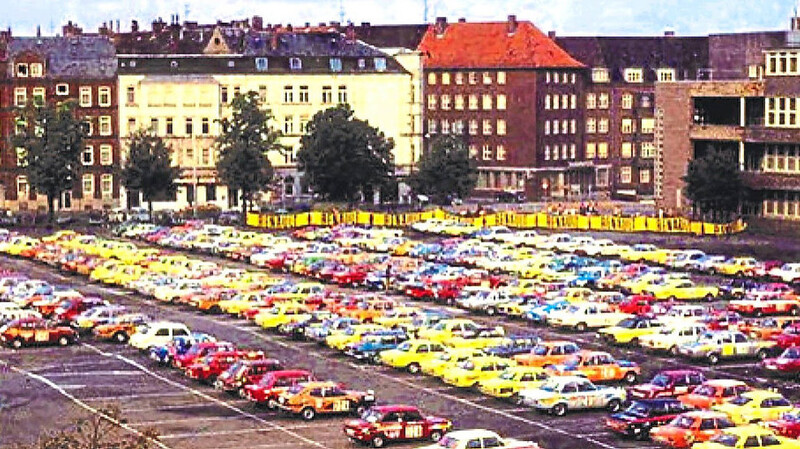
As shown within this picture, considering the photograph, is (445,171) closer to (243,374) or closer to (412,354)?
(412,354)

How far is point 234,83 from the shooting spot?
6009 inches

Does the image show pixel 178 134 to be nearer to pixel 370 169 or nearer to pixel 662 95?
pixel 370 169

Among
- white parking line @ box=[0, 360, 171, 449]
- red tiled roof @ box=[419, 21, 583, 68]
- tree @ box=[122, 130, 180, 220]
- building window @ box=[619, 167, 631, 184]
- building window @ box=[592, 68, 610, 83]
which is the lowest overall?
white parking line @ box=[0, 360, 171, 449]

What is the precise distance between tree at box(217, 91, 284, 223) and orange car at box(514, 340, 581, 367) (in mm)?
67726

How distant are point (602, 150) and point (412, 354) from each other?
108856 mm

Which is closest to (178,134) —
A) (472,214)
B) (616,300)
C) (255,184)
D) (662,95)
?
(255,184)

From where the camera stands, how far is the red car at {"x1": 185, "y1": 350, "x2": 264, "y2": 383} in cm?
6475

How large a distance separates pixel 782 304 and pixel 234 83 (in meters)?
77.8

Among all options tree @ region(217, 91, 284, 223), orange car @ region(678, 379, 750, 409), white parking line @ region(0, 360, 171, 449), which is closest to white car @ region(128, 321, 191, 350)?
white parking line @ region(0, 360, 171, 449)

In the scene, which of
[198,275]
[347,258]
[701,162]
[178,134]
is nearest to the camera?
[198,275]

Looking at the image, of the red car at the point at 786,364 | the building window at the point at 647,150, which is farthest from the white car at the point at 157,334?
the building window at the point at 647,150

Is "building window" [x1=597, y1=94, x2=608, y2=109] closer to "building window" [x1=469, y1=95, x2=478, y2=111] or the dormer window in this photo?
"building window" [x1=469, y1=95, x2=478, y2=111]

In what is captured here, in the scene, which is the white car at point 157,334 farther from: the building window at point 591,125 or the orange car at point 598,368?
the building window at point 591,125

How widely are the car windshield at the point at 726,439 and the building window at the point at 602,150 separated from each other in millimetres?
123507
